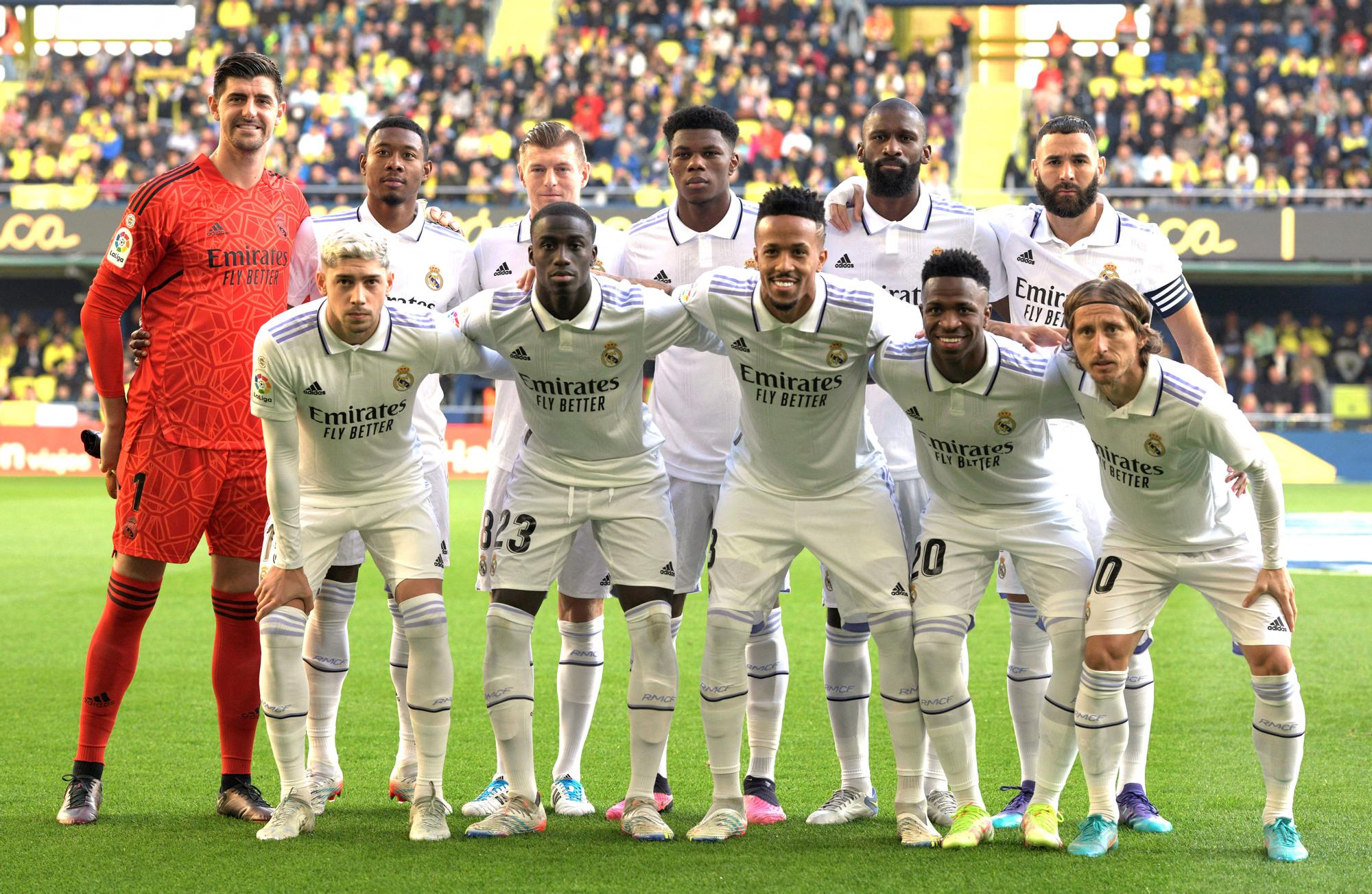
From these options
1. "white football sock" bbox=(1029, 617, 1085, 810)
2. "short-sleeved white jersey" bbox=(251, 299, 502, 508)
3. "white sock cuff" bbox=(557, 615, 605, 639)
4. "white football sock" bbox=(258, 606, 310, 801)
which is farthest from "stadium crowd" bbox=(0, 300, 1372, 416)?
"white football sock" bbox=(1029, 617, 1085, 810)

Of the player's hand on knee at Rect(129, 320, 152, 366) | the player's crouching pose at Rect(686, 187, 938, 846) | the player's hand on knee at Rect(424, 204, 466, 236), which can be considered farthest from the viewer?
the player's hand on knee at Rect(424, 204, 466, 236)

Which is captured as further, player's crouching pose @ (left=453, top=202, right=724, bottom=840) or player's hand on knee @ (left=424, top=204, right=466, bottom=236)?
player's hand on knee @ (left=424, top=204, right=466, bottom=236)

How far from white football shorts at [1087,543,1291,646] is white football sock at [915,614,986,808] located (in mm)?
442

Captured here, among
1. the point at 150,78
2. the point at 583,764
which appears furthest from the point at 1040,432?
the point at 150,78

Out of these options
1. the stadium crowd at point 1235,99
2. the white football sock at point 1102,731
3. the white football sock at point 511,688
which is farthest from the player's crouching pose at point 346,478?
the stadium crowd at point 1235,99

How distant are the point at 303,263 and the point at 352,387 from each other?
0.93m

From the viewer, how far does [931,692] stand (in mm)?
4691

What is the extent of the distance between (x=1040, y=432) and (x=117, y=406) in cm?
328

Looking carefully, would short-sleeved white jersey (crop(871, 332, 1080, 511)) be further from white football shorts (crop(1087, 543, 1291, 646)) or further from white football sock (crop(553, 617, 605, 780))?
white football sock (crop(553, 617, 605, 780))

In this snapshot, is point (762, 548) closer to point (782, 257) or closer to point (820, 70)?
point (782, 257)

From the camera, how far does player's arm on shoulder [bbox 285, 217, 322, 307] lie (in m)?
5.43

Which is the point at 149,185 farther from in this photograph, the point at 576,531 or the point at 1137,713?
the point at 1137,713

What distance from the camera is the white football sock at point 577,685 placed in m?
5.38

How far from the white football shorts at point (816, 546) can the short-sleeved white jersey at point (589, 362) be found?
40 centimetres
